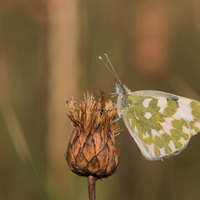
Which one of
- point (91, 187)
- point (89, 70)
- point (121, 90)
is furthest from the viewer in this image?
point (89, 70)

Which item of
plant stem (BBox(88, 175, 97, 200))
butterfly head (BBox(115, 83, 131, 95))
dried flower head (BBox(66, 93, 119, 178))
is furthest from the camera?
butterfly head (BBox(115, 83, 131, 95))

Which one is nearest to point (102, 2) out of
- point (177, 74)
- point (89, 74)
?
point (89, 74)

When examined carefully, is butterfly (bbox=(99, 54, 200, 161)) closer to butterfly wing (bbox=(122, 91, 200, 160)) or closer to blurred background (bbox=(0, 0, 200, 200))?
butterfly wing (bbox=(122, 91, 200, 160))

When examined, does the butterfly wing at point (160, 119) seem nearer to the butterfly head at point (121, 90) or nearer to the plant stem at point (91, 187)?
the butterfly head at point (121, 90)

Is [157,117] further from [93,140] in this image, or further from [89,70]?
[89,70]

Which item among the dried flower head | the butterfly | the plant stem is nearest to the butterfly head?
the butterfly

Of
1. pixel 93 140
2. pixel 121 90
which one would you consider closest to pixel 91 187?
pixel 93 140
